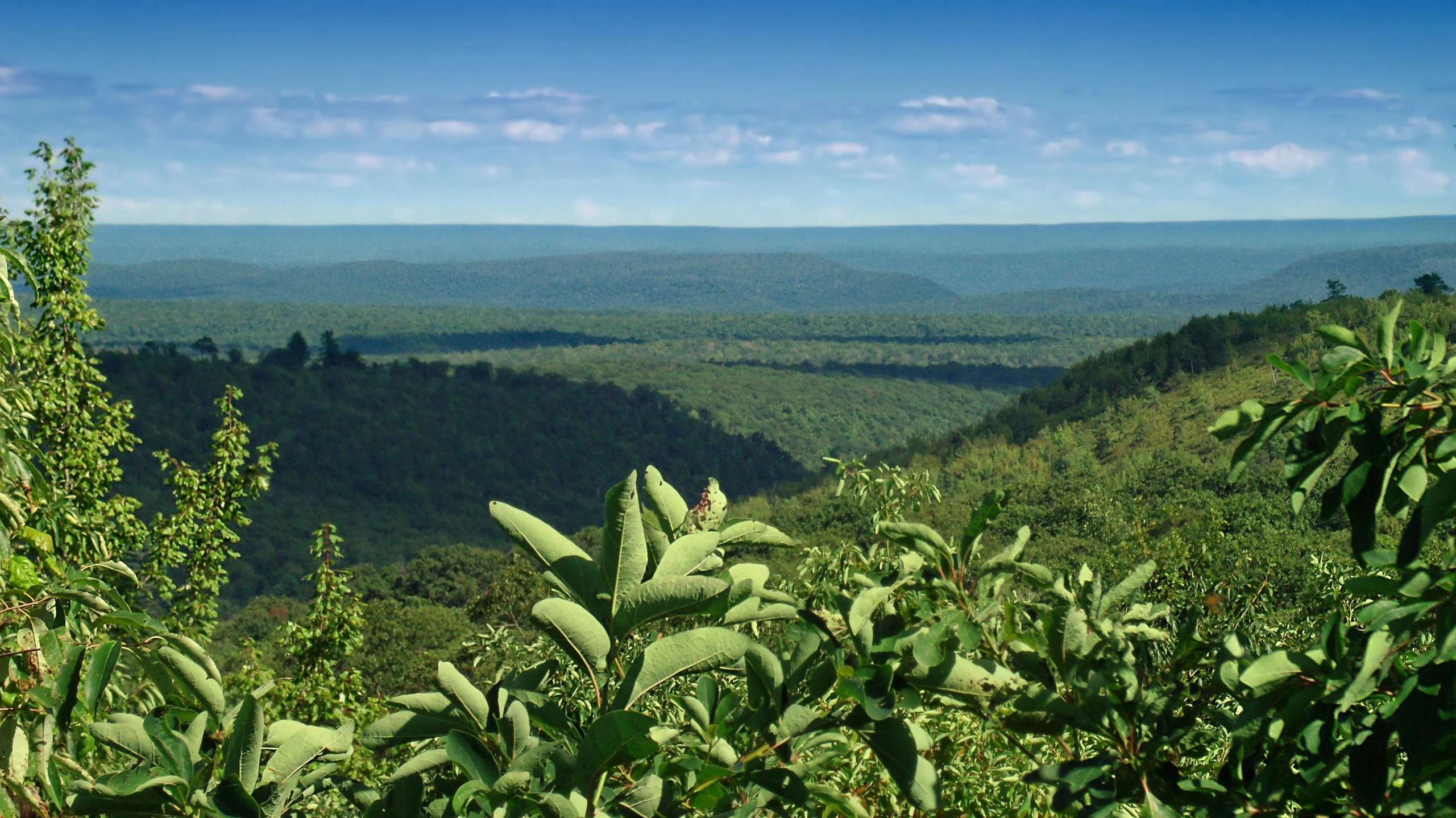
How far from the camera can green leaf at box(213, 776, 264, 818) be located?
1.03 metres

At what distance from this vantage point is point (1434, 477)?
4.15 ft

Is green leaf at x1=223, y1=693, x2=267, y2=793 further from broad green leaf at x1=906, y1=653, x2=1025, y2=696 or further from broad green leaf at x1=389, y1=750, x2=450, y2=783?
broad green leaf at x1=906, y1=653, x2=1025, y2=696

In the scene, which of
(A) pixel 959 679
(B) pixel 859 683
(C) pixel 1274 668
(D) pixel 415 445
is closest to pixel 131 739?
(B) pixel 859 683

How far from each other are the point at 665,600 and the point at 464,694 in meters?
0.24

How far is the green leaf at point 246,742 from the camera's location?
41.1 inches

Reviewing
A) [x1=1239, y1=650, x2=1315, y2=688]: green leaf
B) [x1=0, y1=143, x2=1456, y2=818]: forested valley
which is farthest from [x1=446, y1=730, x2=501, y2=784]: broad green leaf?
[x1=1239, y1=650, x2=1315, y2=688]: green leaf

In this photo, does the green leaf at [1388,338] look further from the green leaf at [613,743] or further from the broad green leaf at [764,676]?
the green leaf at [613,743]

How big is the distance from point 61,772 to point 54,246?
22.3ft

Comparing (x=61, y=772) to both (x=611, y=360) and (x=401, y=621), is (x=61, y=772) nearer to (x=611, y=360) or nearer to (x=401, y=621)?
(x=401, y=621)

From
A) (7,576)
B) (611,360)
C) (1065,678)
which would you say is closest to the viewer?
(1065,678)

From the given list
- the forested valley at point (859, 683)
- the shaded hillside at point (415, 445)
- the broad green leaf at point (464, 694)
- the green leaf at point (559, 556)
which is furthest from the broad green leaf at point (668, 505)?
the shaded hillside at point (415, 445)

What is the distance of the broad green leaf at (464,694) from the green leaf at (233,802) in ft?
0.66

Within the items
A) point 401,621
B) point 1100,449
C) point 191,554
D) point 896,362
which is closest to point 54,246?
point 191,554

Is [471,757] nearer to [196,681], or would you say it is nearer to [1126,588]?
[196,681]
